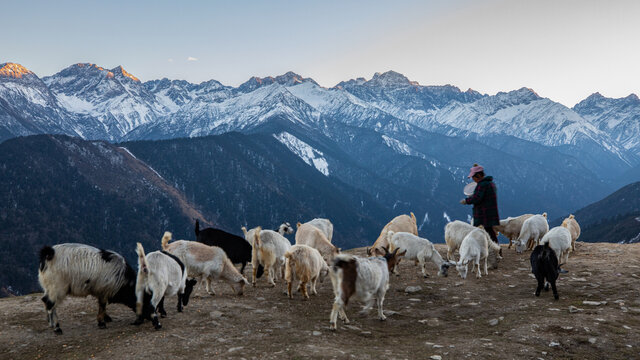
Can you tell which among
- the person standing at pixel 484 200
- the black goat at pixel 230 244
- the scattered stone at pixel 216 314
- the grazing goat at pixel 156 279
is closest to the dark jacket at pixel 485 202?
the person standing at pixel 484 200

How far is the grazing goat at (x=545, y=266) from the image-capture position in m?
12.7

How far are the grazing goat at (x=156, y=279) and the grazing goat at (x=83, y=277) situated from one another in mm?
433

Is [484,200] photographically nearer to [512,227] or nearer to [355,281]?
[512,227]

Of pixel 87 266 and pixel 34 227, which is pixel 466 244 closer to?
pixel 87 266

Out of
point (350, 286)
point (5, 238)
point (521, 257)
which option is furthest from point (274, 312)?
point (5, 238)

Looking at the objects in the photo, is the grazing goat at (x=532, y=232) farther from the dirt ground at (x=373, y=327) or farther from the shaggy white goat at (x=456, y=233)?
the dirt ground at (x=373, y=327)

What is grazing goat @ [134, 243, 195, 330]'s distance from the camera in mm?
9773

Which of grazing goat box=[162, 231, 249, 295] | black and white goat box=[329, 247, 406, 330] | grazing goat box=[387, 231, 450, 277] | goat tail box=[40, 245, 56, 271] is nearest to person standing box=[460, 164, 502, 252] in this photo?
grazing goat box=[387, 231, 450, 277]

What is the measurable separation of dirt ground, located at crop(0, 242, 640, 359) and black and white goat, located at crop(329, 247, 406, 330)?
25.3 inches

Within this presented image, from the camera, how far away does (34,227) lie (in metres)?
196

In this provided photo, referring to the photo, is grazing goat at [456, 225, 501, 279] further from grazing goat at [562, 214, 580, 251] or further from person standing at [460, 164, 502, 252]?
grazing goat at [562, 214, 580, 251]

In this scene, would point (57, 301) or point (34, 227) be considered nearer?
point (57, 301)

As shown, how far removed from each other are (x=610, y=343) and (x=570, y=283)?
5821 millimetres

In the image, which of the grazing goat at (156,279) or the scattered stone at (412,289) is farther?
the scattered stone at (412,289)
